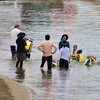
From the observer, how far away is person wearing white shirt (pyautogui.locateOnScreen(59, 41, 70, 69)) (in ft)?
59.3

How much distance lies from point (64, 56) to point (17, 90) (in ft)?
16.5

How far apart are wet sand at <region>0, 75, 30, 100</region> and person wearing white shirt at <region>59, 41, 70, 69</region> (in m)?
3.71

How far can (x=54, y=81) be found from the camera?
15602mm

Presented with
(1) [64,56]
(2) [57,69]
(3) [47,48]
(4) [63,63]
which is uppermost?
(3) [47,48]

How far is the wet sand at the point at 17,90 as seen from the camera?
12.5 meters

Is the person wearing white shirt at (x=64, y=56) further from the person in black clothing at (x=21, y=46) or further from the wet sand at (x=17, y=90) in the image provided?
the wet sand at (x=17, y=90)

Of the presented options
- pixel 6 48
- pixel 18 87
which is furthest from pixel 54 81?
pixel 6 48

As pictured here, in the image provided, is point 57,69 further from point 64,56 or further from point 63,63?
point 64,56

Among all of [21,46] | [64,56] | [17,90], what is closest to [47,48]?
[64,56]

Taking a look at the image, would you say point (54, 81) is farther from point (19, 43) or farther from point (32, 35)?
point (32, 35)

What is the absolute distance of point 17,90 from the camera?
13.4 meters

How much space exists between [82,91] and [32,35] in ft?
51.3

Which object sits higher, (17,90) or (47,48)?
(47,48)

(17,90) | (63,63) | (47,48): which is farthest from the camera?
(63,63)
